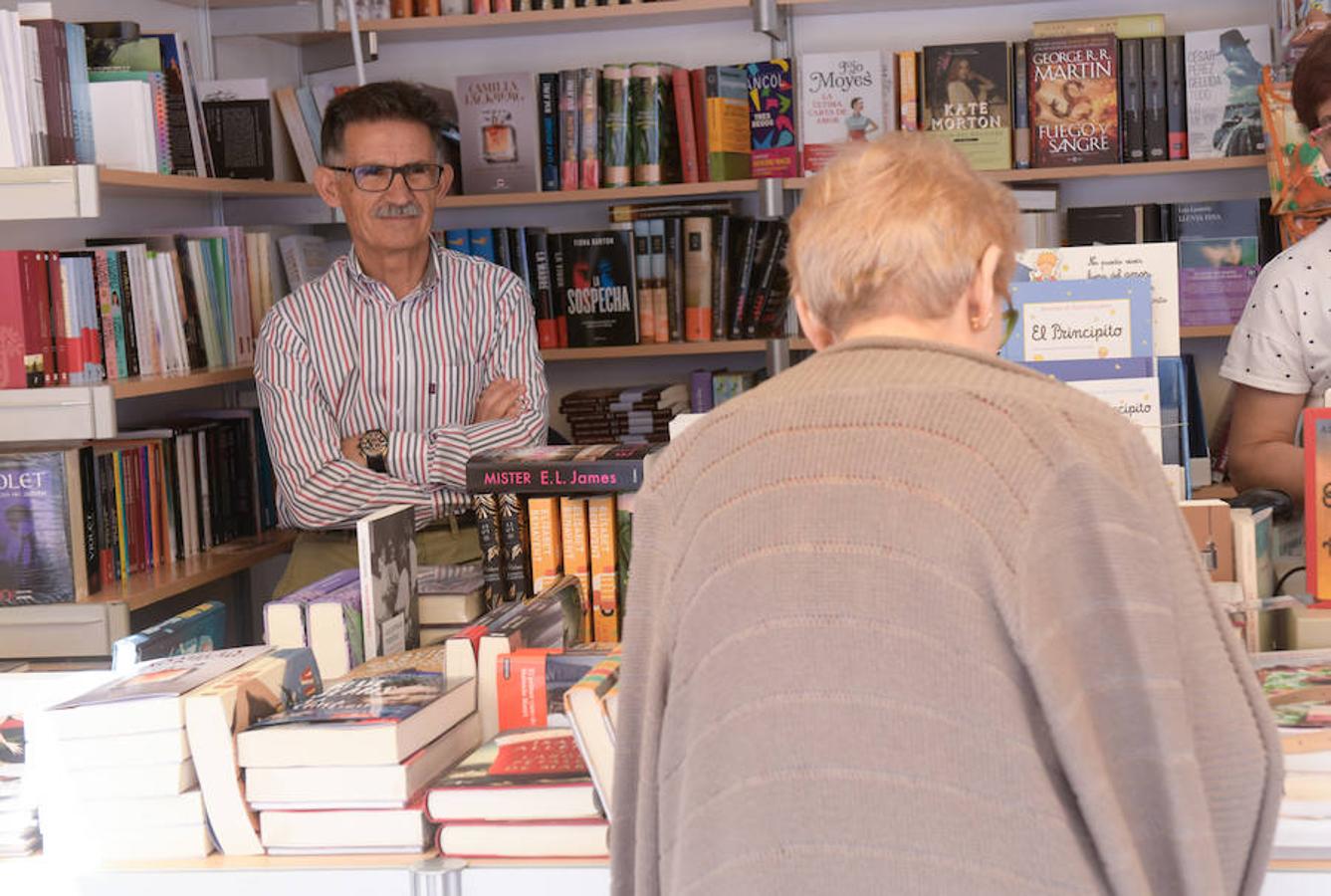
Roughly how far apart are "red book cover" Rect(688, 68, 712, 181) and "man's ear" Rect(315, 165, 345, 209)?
1148 mm

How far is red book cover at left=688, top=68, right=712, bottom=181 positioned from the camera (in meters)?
4.37

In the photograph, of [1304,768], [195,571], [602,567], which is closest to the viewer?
[1304,768]

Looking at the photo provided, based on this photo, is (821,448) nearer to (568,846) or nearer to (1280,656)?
(568,846)

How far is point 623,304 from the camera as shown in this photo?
4.41 m

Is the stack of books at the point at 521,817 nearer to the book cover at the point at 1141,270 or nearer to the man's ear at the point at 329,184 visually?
the book cover at the point at 1141,270

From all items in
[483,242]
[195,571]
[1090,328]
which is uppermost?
[483,242]

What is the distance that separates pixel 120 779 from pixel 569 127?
2.98 meters

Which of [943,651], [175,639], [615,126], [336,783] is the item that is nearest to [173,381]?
[175,639]

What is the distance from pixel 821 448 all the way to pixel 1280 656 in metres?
0.99

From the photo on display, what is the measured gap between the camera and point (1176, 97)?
4141 millimetres

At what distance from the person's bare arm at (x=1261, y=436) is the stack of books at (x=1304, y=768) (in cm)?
126

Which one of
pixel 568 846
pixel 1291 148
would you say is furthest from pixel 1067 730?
pixel 1291 148

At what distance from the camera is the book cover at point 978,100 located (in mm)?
4215

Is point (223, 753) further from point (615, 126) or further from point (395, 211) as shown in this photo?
point (615, 126)
